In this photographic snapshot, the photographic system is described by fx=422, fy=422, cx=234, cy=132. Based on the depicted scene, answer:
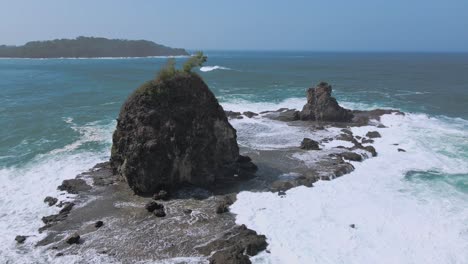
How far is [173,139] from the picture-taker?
3241 centimetres

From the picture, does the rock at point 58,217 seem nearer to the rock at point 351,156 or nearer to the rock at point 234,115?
the rock at point 351,156

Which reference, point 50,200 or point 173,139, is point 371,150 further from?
point 50,200

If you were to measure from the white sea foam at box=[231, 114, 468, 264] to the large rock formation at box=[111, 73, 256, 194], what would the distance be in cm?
435

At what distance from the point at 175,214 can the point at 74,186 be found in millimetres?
9959

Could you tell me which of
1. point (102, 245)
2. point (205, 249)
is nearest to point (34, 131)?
point (102, 245)

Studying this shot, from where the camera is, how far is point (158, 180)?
31.7 metres

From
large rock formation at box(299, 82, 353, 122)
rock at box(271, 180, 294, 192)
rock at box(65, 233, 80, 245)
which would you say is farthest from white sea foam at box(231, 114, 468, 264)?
large rock formation at box(299, 82, 353, 122)

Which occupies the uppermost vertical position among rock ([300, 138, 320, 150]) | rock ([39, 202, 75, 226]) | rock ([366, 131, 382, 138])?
rock ([300, 138, 320, 150])

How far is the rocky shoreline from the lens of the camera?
24.2 m

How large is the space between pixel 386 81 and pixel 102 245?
92.2 meters

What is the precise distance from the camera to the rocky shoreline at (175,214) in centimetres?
2416

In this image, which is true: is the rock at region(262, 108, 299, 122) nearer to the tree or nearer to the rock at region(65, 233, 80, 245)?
the tree

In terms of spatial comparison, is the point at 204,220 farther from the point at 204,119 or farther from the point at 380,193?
the point at 380,193

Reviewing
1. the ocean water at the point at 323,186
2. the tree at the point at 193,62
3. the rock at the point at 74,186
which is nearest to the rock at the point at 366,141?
the ocean water at the point at 323,186
